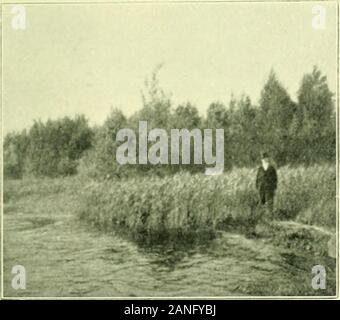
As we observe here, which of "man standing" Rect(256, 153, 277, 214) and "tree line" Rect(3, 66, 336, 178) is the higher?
"tree line" Rect(3, 66, 336, 178)

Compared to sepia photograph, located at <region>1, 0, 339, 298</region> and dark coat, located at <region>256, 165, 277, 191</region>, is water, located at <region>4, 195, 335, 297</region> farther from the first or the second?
dark coat, located at <region>256, 165, 277, 191</region>

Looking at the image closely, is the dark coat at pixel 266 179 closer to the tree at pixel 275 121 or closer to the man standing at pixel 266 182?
the man standing at pixel 266 182

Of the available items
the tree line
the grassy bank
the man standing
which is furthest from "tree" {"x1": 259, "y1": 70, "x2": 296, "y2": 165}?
the grassy bank

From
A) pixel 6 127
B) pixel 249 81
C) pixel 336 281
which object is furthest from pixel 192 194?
pixel 6 127

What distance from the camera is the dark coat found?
479cm

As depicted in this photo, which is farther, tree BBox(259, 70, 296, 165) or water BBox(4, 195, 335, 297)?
tree BBox(259, 70, 296, 165)

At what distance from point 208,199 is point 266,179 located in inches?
23.0

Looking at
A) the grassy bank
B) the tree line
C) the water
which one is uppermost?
the tree line

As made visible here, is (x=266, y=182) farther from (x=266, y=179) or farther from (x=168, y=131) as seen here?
(x=168, y=131)

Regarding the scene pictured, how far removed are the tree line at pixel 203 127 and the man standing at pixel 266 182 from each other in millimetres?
96

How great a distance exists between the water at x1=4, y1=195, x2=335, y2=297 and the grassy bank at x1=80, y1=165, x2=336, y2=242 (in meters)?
0.16

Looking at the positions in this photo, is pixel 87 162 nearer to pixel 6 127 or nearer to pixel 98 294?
pixel 6 127
